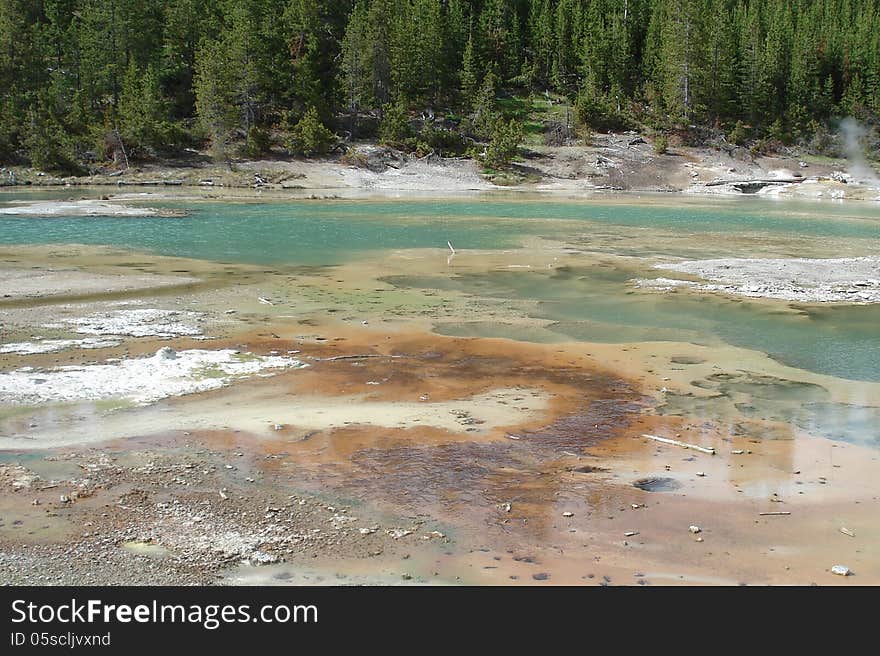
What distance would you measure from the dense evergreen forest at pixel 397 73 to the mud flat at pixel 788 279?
39062 mm

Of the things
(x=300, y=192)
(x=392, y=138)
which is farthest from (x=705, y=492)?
(x=392, y=138)

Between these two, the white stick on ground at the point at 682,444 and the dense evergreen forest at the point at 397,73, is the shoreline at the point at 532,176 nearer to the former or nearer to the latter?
the dense evergreen forest at the point at 397,73

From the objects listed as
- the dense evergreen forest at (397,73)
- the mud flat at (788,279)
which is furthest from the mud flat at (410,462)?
the dense evergreen forest at (397,73)

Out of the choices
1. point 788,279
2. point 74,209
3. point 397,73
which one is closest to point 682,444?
point 788,279

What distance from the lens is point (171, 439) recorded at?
8875mm

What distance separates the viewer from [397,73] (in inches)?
2741

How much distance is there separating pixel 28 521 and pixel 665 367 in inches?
360

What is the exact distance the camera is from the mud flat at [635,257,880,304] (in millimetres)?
18641

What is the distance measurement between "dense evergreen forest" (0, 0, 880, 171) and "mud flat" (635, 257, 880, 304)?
3906 centimetres

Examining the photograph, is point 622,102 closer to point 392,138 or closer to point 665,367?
point 392,138

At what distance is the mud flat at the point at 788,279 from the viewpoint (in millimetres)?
18641

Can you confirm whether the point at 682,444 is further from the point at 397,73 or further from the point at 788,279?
the point at 397,73

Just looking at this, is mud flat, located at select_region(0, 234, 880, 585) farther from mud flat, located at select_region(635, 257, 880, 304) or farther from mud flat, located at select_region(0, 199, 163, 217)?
mud flat, located at select_region(0, 199, 163, 217)

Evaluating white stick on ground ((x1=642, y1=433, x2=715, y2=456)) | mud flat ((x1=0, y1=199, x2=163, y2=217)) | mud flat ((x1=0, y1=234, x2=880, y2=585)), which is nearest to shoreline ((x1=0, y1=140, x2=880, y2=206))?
mud flat ((x1=0, y1=199, x2=163, y2=217))
